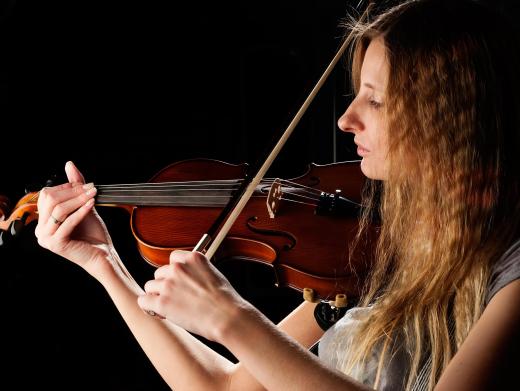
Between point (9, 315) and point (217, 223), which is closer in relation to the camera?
point (217, 223)

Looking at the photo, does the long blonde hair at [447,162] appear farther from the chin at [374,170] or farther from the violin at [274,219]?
the violin at [274,219]

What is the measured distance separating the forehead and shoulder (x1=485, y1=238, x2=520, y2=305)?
0.33 m

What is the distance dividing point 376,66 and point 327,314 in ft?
1.67

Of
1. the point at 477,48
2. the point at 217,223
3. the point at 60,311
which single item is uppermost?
the point at 477,48

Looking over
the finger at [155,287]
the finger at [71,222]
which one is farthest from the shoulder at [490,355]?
the finger at [71,222]

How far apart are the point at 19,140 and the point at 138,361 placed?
78 cm

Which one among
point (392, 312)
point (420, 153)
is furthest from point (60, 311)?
point (420, 153)

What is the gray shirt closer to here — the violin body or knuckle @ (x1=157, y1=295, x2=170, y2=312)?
the violin body

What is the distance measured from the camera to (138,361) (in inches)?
57.1

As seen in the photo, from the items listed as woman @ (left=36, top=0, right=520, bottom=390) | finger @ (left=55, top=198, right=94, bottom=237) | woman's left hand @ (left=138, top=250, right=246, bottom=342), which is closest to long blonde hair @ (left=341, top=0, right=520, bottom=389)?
woman @ (left=36, top=0, right=520, bottom=390)

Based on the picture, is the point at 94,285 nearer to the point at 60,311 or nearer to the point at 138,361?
the point at 60,311

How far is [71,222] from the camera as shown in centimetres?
94

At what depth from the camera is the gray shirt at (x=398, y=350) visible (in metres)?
0.59

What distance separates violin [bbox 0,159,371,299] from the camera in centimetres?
97
